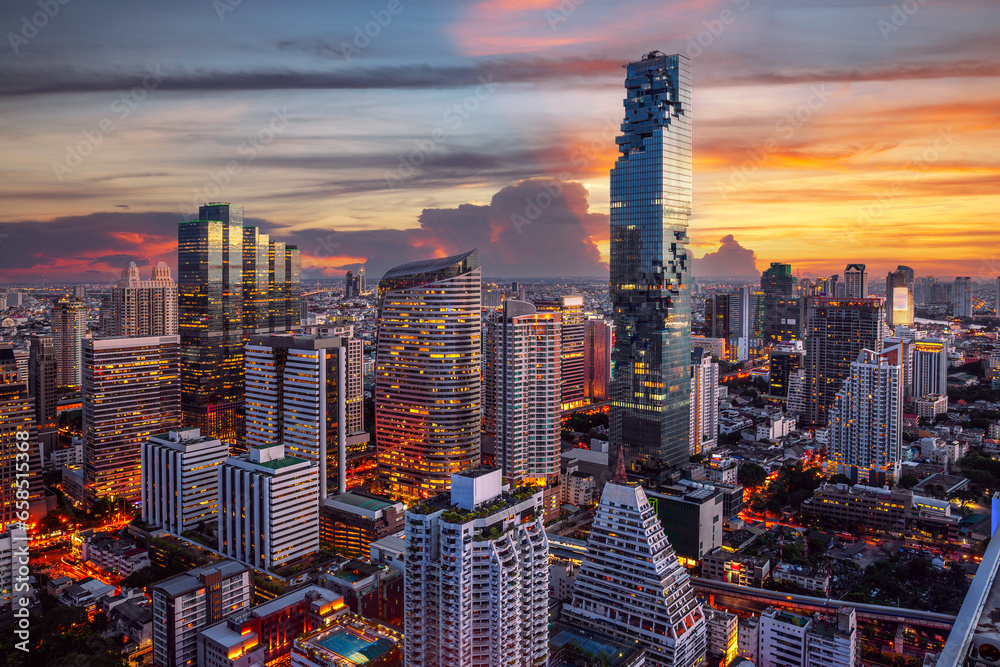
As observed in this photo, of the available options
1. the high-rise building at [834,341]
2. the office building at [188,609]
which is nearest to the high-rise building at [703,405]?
the high-rise building at [834,341]

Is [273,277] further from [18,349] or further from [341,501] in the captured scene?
[341,501]

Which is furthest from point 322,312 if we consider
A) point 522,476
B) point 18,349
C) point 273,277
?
point 522,476

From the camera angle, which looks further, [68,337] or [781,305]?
[781,305]

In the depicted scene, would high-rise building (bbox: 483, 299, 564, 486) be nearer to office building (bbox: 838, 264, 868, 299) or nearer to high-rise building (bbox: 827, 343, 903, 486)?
high-rise building (bbox: 827, 343, 903, 486)

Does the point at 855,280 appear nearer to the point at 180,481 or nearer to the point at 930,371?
the point at 930,371

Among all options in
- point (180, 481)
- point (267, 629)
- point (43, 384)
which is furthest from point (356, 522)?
point (43, 384)

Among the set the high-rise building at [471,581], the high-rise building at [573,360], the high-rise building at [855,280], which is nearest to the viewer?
the high-rise building at [471,581]

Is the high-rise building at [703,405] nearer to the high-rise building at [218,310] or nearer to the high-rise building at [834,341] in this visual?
the high-rise building at [834,341]
